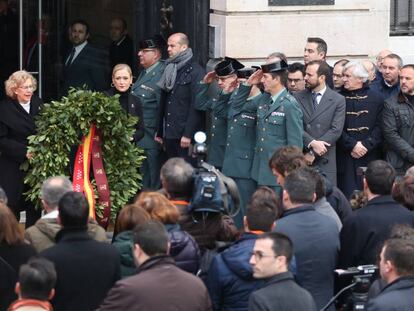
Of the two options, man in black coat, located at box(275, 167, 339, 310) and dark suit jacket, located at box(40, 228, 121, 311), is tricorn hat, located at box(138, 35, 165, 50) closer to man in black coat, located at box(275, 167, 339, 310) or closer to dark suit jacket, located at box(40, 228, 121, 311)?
man in black coat, located at box(275, 167, 339, 310)

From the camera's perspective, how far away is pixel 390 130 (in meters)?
12.8

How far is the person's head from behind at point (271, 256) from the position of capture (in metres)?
7.75

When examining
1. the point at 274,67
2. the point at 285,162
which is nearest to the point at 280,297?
the point at 285,162

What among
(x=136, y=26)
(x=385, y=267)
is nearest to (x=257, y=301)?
(x=385, y=267)

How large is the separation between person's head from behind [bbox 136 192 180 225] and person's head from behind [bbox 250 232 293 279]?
102 centimetres

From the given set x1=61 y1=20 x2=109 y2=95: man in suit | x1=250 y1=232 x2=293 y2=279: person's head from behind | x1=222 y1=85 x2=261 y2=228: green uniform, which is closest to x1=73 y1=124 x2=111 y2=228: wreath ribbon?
x1=222 y1=85 x2=261 y2=228: green uniform

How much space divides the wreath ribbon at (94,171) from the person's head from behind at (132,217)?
306 centimetres

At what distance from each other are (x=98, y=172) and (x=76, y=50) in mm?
4189

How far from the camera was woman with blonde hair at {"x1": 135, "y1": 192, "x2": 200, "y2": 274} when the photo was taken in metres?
8.59

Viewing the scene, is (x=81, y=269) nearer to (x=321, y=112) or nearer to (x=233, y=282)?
(x=233, y=282)

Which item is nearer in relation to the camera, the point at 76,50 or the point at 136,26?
the point at 136,26

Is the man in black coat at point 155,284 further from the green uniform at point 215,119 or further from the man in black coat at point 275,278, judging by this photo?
the green uniform at point 215,119

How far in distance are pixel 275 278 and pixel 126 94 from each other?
536 cm

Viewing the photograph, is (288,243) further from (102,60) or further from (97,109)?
(102,60)
